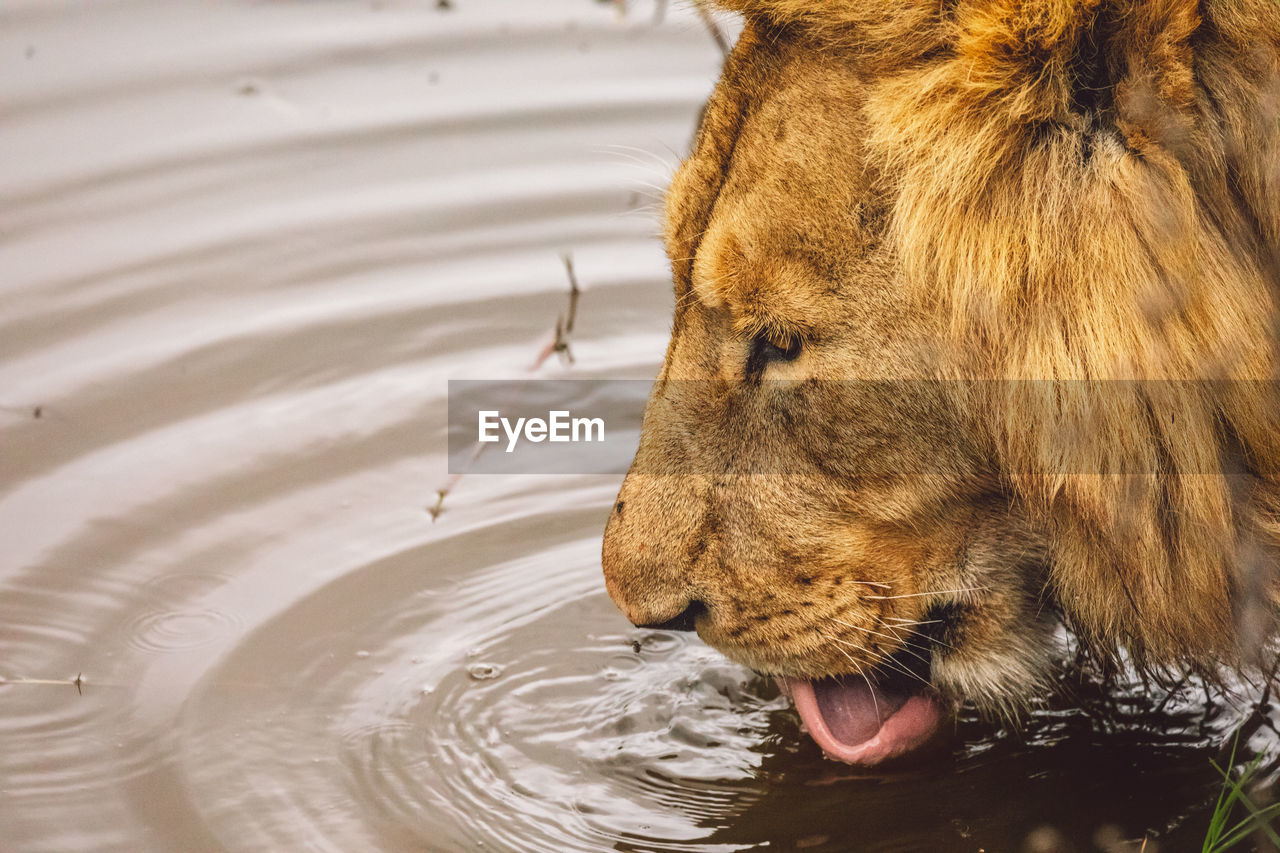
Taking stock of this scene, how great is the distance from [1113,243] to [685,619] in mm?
1023

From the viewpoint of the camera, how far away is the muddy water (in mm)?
3002

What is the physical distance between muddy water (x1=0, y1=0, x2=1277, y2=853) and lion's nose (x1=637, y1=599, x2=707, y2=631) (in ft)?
1.20

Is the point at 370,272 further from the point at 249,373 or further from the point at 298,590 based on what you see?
the point at 298,590

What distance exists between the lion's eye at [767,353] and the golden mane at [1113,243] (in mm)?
249

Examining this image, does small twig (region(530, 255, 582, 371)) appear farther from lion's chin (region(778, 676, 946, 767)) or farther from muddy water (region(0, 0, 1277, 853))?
lion's chin (region(778, 676, 946, 767))

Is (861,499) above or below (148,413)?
above

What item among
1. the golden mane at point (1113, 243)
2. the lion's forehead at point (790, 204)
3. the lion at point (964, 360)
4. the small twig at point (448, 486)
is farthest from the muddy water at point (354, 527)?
the lion's forehead at point (790, 204)

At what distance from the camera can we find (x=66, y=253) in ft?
17.0

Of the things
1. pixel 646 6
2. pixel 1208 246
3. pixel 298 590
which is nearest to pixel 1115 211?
pixel 1208 246

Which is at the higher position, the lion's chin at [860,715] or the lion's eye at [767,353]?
the lion's eye at [767,353]

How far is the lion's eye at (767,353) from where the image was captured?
8.57 feet

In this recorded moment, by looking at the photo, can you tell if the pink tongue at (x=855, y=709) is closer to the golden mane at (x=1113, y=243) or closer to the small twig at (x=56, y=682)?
the golden mane at (x=1113, y=243)

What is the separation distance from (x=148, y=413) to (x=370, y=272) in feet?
3.50

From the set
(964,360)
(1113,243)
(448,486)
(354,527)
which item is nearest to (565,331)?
(448,486)
